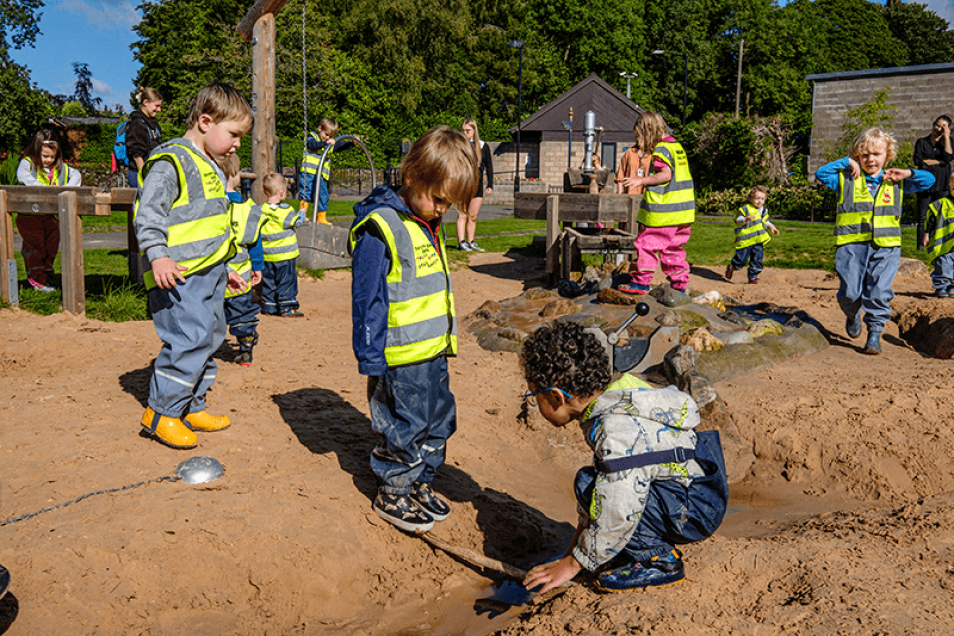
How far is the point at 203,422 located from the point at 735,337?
172 inches

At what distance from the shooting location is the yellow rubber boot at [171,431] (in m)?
3.90

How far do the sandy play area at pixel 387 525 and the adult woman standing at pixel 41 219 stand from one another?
2.01 meters

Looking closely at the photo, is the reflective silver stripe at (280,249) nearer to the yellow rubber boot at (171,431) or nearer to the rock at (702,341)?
the yellow rubber boot at (171,431)

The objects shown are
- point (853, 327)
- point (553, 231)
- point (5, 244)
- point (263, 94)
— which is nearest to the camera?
point (853, 327)

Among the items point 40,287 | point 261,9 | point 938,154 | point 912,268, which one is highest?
point 261,9

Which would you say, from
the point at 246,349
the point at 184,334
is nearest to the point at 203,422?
the point at 184,334

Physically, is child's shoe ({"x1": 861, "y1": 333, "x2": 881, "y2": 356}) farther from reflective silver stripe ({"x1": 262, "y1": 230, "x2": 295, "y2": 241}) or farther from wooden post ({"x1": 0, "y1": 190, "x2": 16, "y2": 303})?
wooden post ({"x1": 0, "y1": 190, "x2": 16, "y2": 303})

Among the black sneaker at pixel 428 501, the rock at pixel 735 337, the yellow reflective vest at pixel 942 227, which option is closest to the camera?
the black sneaker at pixel 428 501

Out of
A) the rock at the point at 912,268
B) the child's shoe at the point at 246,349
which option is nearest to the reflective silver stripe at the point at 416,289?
the child's shoe at the point at 246,349

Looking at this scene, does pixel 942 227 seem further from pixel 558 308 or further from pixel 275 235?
pixel 275 235

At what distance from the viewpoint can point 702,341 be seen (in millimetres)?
6262

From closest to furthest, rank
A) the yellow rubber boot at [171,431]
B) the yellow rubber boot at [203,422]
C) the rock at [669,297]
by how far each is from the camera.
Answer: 1. the yellow rubber boot at [171,431]
2. the yellow rubber boot at [203,422]
3. the rock at [669,297]

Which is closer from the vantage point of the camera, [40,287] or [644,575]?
[644,575]

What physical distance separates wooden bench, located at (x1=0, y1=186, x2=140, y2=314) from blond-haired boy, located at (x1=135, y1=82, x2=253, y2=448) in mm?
3340
